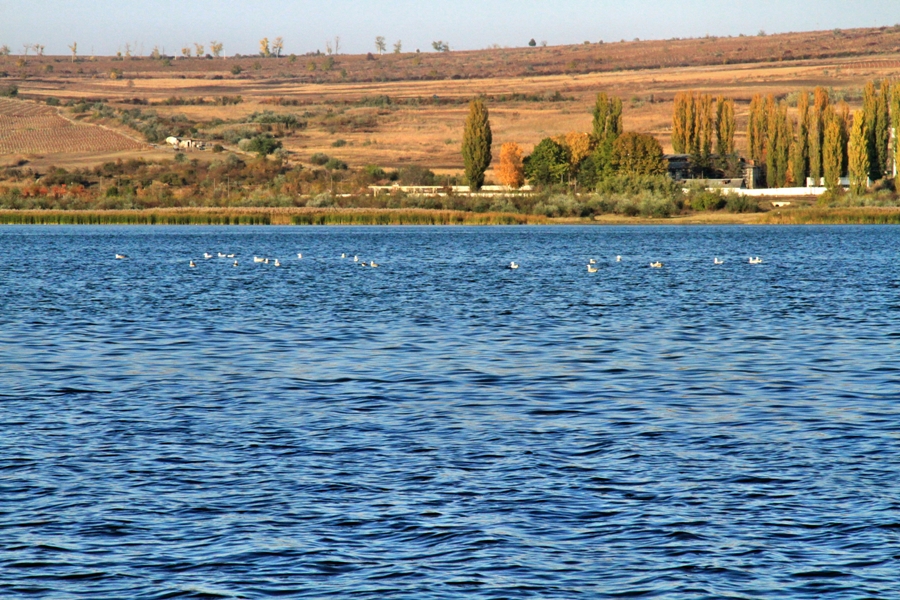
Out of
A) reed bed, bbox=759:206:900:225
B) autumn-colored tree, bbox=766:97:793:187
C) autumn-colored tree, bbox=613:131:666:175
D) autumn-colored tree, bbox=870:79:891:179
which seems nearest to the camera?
reed bed, bbox=759:206:900:225

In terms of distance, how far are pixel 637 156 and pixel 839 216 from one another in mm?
29418

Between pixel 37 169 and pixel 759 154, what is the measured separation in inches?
4195

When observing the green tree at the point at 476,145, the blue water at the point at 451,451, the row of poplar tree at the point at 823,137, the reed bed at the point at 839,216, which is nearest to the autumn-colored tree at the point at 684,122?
the row of poplar tree at the point at 823,137

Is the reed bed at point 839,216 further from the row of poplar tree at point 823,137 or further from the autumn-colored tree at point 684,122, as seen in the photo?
the autumn-colored tree at point 684,122

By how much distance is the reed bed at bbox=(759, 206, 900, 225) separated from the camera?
404 feet

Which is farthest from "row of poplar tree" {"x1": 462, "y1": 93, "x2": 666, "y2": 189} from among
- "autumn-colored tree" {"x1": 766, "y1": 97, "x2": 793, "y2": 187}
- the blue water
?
the blue water

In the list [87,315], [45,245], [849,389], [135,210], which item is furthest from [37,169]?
[849,389]

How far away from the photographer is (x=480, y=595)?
37.4ft

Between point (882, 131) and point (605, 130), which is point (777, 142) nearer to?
point (882, 131)

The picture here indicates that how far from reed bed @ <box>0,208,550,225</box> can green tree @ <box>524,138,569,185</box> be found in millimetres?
27543

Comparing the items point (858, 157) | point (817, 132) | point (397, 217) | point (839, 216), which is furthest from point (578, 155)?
point (839, 216)

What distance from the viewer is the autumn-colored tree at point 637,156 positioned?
478 ft

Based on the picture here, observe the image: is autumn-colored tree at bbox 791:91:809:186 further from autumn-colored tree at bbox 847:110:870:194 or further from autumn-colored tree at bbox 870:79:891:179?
autumn-colored tree at bbox 870:79:891:179

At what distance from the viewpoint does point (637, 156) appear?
5763 inches
